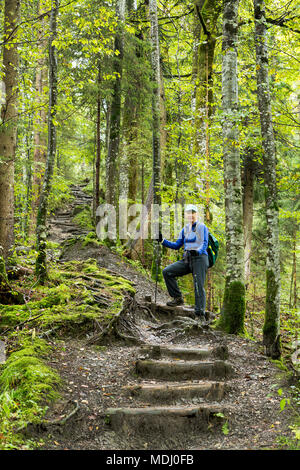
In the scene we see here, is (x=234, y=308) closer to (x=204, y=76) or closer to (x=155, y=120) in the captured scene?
(x=155, y=120)

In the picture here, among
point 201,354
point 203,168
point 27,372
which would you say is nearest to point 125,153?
point 203,168

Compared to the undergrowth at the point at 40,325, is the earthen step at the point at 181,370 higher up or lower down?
lower down

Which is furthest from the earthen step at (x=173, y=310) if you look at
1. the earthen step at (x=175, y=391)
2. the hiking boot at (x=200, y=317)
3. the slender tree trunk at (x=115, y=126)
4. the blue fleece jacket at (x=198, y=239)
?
the slender tree trunk at (x=115, y=126)

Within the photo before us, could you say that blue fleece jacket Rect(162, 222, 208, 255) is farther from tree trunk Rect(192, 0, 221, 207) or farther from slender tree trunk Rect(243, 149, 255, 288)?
slender tree trunk Rect(243, 149, 255, 288)

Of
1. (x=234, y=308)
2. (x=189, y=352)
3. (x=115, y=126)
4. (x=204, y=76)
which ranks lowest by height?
(x=189, y=352)

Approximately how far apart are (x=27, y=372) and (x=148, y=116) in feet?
40.2

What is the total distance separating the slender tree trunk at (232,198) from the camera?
6.76 meters

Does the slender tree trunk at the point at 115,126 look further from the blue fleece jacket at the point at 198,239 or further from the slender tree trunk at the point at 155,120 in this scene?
the blue fleece jacket at the point at 198,239

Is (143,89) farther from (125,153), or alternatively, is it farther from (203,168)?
(203,168)

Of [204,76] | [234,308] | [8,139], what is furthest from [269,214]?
[204,76]

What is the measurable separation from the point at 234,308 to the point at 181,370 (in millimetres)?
2092

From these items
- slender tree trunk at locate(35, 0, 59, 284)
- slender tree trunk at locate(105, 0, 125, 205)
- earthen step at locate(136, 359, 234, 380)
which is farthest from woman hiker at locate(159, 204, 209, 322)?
slender tree trunk at locate(105, 0, 125, 205)

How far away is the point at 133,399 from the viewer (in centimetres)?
447

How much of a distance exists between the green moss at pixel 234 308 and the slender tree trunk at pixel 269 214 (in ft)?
2.26
